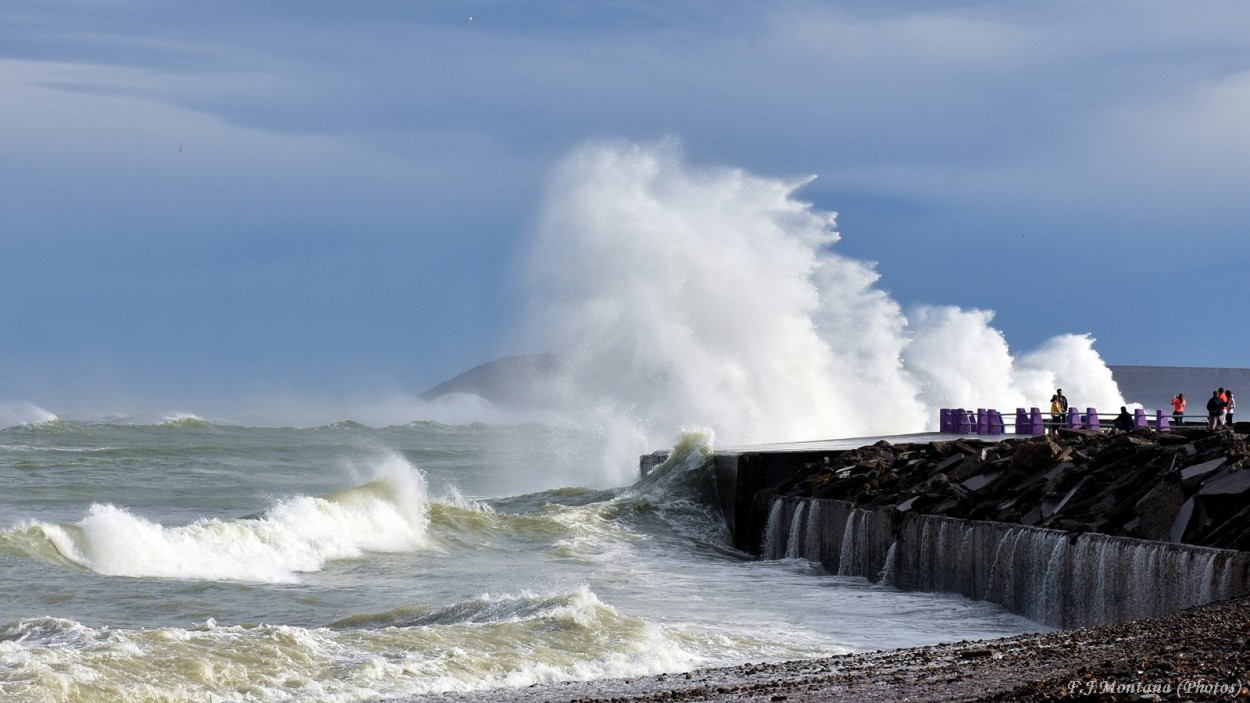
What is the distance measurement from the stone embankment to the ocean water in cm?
107

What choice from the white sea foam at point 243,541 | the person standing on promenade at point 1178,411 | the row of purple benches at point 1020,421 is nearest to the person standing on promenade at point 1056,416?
the row of purple benches at point 1020,421

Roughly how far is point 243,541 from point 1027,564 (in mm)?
8857

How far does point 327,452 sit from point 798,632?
126ft

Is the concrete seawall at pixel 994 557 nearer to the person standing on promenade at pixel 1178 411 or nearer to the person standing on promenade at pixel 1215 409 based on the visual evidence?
the person standing on promenade at pixel 1215 409

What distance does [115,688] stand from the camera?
8141mm

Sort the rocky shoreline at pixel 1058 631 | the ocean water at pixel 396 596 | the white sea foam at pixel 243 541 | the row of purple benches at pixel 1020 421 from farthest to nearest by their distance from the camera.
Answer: the row of purple benches at pixel 1020 421, the white sea foam at pixel 243 541, the ocean water at pixel 396 596, the rocky shoreline at pixel 1058 631

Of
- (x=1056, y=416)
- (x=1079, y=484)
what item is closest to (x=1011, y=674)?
(x=1079, y=484)

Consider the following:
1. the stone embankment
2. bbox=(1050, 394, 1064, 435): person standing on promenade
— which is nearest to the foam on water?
the stone embankment

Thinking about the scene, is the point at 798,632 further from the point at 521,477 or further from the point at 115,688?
the point at 521,477

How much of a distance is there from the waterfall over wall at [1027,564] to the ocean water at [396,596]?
313 mm

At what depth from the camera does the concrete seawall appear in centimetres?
930

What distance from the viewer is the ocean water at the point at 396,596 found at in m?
8.66

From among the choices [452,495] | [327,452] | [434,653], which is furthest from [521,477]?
[434,653]

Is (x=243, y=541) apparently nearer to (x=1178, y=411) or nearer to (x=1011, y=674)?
(x=1011, y=674)
